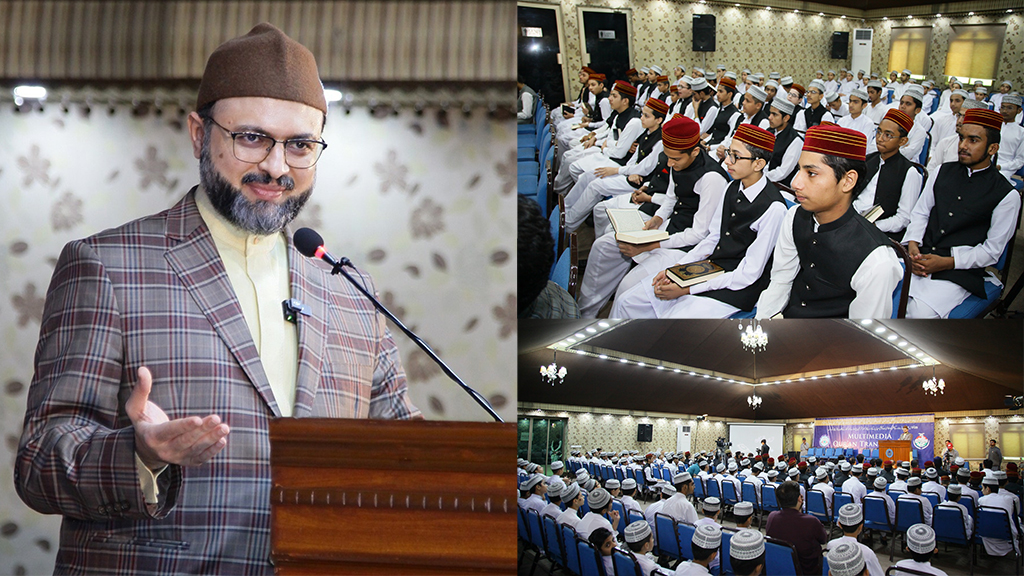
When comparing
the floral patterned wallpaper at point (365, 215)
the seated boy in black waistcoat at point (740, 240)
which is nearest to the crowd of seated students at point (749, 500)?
the floral patterned wallpaper at point (365, 215)

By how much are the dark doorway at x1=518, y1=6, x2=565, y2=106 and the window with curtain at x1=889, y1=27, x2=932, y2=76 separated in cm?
144

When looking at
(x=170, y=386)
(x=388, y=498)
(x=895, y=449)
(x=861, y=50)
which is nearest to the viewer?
(x=388, y=498)

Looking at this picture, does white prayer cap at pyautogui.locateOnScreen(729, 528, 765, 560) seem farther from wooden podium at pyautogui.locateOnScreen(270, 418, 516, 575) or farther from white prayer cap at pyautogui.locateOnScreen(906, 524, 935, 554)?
wooden podium at pyautogui.locateOnScreen(270, 418, 516, 575)

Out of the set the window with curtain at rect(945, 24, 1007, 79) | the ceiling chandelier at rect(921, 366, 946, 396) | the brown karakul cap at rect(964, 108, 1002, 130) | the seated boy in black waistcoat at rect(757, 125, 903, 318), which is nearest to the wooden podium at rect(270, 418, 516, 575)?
the seated boy in black waistcoat at rect(757, 125, 903, 318)

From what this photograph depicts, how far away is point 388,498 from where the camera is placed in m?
1.72

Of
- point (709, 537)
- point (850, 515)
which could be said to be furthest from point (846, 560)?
point (709, 537)

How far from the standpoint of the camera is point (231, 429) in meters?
2.61

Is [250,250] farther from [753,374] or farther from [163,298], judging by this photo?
[753,374]

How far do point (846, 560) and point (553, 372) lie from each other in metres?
1.35

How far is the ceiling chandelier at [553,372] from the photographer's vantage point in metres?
3.25

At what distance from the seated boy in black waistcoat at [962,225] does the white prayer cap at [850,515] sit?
803mm

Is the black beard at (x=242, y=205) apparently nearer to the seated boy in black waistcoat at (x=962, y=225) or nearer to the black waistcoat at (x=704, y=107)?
the black waistcoat at (x=704, y=107)

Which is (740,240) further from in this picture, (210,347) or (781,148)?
(210,347)

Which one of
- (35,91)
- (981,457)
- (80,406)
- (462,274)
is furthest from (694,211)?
(35,91)
